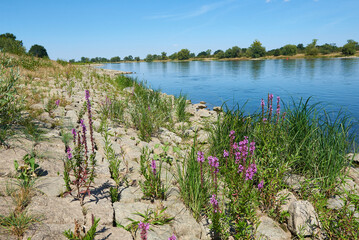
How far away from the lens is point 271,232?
296 centimetres

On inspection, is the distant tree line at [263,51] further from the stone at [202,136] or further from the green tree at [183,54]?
the stone at [202,136]

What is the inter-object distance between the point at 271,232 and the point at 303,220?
48cm

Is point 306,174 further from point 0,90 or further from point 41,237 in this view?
point 0,90

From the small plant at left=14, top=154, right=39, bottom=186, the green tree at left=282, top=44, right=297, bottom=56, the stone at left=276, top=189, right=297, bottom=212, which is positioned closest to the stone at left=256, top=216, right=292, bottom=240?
the stone at left=276, top=189, right=297, bottom=212

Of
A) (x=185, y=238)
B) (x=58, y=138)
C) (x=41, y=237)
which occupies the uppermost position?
(x=58, y=138)

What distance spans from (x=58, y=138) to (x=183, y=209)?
2.99 metres

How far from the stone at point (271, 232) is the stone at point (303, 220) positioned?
153 mm

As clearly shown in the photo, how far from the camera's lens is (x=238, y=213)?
2.76 metres

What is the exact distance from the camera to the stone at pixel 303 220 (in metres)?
2.92

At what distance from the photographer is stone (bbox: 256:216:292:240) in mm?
2877

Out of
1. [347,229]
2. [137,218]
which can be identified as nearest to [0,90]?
[137,218]

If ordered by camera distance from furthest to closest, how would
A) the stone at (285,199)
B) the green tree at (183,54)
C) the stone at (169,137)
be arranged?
the green tree at (183,54) → the stone at (169,137) → the stone at (285,199)

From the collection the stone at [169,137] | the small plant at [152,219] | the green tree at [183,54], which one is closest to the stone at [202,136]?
the stone at [169,137]

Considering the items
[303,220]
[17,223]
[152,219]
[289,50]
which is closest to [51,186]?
[17,223]
